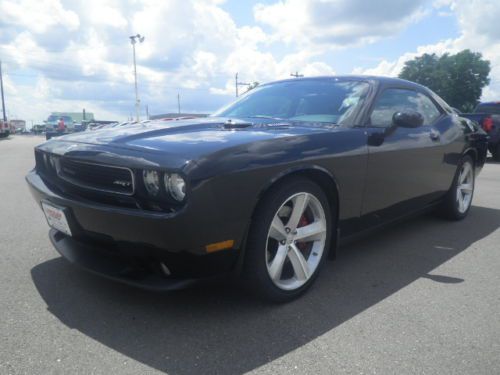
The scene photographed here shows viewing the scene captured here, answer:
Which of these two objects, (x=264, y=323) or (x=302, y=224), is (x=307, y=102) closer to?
(x=302, y=224)

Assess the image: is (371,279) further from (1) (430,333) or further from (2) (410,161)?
(2) (410,161)

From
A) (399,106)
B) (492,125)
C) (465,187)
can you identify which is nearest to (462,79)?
(492,125)

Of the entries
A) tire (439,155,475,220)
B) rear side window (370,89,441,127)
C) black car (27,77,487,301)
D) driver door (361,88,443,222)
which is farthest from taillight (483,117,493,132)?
black car (27,77,487,301)

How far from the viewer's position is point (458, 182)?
446cm

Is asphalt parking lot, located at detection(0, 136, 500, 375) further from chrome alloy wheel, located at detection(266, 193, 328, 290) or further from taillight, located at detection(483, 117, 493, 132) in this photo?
taillight, located at detection(483, 117, 493, 132)

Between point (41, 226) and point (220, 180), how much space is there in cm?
292

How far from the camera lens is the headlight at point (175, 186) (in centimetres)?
198

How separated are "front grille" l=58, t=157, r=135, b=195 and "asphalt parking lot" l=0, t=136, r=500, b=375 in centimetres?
72

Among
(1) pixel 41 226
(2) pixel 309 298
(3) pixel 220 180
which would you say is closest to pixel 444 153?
(2) pixel 309 298

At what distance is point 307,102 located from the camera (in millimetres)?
3283

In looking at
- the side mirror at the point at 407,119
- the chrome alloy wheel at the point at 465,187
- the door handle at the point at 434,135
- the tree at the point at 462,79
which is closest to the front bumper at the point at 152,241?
the side mirror at the point at 407,119

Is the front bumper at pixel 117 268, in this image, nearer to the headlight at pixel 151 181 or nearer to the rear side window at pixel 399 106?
the headlight at pixel 151 181

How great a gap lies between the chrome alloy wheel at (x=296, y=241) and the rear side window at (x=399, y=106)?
3.15 feet

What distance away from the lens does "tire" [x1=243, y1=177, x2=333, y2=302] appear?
7.44 ft
